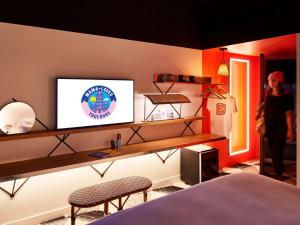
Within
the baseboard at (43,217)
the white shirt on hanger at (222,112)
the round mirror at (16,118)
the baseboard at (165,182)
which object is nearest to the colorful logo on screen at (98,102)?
the round mirror at (16,118)

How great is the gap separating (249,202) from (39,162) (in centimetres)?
188

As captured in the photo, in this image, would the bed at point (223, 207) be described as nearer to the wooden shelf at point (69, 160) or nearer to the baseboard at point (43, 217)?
the wooden shelf at point (69, 160)

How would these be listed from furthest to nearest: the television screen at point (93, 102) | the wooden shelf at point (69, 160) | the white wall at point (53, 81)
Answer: the television screen at point (93, 102) < the white wall at point (53, 81) < the wooden shelf at point (69, 160)

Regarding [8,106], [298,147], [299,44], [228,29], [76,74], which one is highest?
[228,29]

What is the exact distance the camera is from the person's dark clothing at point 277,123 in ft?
12.2

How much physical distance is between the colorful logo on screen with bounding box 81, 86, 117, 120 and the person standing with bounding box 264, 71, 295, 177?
2221 millimetres

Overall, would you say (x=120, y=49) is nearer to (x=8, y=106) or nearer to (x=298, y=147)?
(x=8, y=106)

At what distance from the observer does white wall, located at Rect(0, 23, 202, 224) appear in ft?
8.29

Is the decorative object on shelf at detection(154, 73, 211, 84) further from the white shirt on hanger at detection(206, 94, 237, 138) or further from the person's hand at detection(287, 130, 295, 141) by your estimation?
the person's hand at detection(287, 130, 295, 141)

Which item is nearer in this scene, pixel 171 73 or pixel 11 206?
pixel 11 206

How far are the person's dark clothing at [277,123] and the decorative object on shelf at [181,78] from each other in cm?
94

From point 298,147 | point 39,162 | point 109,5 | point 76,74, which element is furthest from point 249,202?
point 109,5

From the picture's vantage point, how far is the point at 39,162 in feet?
8.41

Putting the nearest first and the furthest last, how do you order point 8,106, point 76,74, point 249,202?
point 249,202, point 8,106, point 76,74
